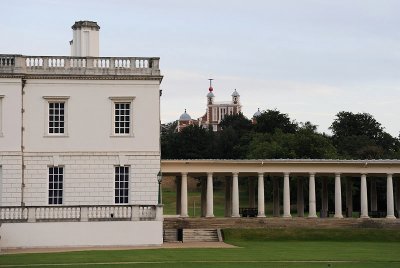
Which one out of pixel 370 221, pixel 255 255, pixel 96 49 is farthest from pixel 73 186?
pixel 370 221

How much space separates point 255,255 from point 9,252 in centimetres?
1296

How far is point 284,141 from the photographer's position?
112m

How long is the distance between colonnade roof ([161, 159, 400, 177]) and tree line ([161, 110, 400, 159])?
32.7m

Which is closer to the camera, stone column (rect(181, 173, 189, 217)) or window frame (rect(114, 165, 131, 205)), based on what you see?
window frame (rect(114, 165, 131, 205))

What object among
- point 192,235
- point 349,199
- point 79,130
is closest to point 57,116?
point 79,130

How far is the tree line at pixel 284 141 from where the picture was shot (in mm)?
110188

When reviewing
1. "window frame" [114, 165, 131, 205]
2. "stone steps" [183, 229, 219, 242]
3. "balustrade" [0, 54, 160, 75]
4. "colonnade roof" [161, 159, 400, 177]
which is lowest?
"stone steps" [183, 229, 219, 242]

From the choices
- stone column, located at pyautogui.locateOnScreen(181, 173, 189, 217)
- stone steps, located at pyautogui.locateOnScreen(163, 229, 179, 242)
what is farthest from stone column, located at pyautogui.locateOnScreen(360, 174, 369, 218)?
stone steps, located at pyautogui.locateOnScreen(163, 229, 179, 242)

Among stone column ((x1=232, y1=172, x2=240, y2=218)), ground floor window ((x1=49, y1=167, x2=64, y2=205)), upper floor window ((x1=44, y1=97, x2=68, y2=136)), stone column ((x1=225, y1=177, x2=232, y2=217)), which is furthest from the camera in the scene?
stone column ((x1=225, y1=177, x2=232, y2=217))

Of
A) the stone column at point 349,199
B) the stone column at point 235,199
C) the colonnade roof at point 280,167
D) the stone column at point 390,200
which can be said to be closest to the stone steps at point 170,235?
the colonnade roof at point 280,167

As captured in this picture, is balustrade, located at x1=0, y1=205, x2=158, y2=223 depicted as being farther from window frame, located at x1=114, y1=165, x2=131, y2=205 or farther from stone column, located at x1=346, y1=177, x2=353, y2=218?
stone column, located at x1=346, y1=177, x2=353, y2=218

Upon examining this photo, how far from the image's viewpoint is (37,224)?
52.8 metres

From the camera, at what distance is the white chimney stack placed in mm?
61938

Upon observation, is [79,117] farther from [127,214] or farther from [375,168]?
[375,168]
